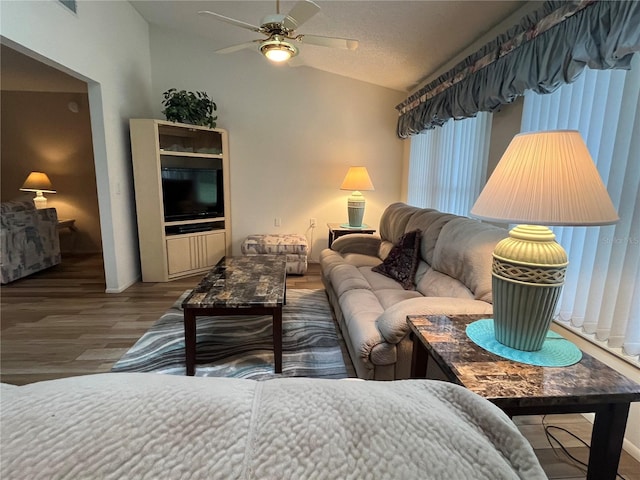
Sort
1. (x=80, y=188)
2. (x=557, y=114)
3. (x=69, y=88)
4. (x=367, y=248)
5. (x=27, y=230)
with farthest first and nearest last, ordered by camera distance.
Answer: (x=80, y=188) → (x=69, y=88) → (x=27, y=230) → (x=367, y=248) → (x=557, y=114)

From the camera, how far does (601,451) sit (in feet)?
3.55

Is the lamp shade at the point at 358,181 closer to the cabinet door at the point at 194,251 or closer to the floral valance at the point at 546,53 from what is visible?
the floral valance at the point at 546,53

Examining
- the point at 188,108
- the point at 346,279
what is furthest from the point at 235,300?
the point at 188,108

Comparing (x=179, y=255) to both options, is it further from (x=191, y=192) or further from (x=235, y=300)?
(x=235, y=300)

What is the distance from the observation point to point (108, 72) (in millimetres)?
3412

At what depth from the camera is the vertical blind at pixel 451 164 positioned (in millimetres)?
2838

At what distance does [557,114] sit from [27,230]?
536cm

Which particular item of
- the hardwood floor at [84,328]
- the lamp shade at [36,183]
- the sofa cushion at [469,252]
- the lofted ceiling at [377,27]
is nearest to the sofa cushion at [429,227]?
the sofa cushion at [469,252]

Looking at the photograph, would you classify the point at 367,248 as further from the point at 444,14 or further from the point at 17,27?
the point at 17,27

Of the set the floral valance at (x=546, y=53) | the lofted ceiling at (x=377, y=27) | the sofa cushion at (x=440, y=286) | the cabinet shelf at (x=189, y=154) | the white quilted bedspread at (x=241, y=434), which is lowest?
the sofa cushion at (x=440, y=286)

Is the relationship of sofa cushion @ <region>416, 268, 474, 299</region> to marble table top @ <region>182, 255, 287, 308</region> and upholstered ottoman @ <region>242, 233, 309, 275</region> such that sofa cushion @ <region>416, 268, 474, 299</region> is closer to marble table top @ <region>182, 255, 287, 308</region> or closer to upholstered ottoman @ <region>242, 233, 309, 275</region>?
marble table top @ <region>182, 255, 287, 308</region>

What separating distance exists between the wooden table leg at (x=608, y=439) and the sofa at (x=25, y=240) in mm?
5075

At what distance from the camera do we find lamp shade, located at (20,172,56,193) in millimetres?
5039

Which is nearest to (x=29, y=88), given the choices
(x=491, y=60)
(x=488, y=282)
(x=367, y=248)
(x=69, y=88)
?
(x=69, y=88)
